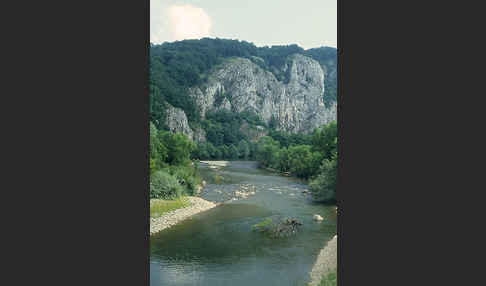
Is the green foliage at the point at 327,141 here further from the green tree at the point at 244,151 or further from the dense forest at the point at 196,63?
the green tree at the point at 244,151

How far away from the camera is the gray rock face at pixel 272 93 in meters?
132

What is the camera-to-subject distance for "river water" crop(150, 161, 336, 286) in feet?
41.5

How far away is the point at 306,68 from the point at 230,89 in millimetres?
42522

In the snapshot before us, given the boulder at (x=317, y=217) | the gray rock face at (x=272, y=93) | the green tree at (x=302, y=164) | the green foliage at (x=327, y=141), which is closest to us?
the boulder at (x=317, y=217)

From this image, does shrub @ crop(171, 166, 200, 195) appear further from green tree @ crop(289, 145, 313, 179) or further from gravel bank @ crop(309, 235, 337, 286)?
green tree @ crop(289, 145, 313, 179)

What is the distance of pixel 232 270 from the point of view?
1335 centimetres

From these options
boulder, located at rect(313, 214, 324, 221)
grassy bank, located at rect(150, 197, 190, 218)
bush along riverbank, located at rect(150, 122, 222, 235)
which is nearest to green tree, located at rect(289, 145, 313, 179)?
bush along riverbank, located at rect(150, 122, 222, 235)

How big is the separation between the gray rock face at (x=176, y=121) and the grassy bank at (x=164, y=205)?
6578cm

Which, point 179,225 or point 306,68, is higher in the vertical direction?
point 306,68

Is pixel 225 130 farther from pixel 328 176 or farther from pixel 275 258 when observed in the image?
pixel 275 258

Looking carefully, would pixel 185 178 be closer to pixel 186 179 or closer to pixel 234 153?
pixel 186 179

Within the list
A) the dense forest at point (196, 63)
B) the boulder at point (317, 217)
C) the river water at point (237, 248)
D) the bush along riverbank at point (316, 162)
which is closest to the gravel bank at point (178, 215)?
the river water at point (237, 248)

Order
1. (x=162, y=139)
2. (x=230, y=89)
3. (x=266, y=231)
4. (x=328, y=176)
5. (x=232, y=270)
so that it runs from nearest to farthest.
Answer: (x=232, y=270) < (x=266, y=231) < (x=328, y=176) < (x=162, y=139) < (x=230, y=89)
